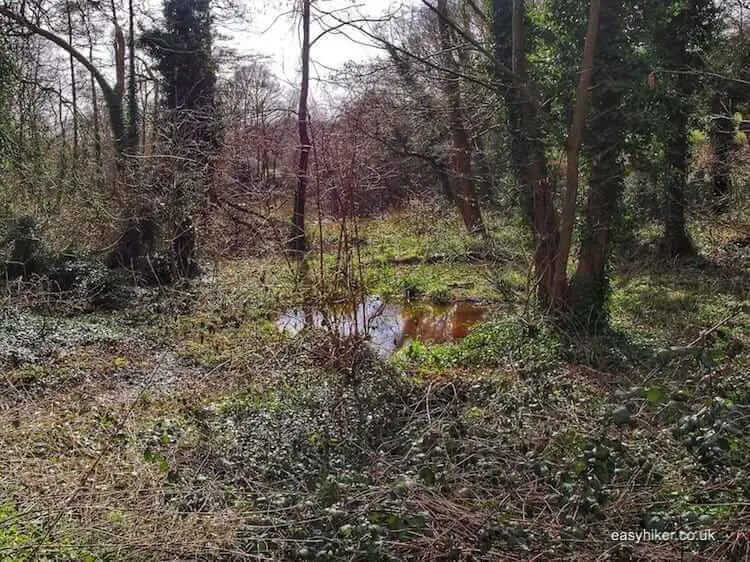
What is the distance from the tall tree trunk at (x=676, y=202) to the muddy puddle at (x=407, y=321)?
5.11 metres

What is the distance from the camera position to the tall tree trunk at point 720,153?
13762mm

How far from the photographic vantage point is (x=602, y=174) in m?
9.26

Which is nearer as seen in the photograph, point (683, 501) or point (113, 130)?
point (683, 501)

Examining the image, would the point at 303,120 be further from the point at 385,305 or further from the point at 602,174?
the point at 602,174

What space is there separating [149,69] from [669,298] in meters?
13.5

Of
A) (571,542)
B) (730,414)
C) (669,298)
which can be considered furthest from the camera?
(669,298)

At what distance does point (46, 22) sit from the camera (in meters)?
14.3

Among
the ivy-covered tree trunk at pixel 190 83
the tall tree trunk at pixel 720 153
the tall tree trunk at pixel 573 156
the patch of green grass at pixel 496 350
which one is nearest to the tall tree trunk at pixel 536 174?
the tall tree trunk at pixel 573 156

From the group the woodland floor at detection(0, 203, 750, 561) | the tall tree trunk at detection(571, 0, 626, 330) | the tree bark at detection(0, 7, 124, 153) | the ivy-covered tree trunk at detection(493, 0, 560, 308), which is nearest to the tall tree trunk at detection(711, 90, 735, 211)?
the woodland floor at detection(0, 203, 750, 561)

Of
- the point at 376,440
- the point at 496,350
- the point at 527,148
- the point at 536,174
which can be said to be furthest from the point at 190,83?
the point at 376,440

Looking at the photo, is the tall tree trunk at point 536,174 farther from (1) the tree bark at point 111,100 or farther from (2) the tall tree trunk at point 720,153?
(1) the tree bark at point 111,100

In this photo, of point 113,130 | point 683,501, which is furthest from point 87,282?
point 683,501

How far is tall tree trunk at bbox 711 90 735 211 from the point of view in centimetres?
1376

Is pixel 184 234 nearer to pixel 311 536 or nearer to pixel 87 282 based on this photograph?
pixel 87 282
